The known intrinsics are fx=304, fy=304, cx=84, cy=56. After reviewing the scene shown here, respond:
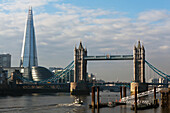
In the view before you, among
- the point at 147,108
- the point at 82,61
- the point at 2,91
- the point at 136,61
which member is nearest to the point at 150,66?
the point at 136,61

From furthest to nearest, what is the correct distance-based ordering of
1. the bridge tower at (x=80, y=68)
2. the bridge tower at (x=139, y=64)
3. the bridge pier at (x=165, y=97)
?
the bridge tower at (x=80, y=68) < the bridge tower at (x=139, y=64) < the bridge pier at (x=165, y=97)

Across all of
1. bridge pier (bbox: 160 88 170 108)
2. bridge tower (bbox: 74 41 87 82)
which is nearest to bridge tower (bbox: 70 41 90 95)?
bridge tower (bbox: 74 41 87 82)

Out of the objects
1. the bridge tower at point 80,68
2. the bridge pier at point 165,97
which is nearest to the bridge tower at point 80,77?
the bridge tower at point 80,68

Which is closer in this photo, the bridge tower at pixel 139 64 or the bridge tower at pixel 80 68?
the bridge tower at pixel 139 64

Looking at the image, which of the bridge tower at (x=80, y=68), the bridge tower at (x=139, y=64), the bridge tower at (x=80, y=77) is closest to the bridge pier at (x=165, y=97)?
the bridge tower at (x=139, y=64)

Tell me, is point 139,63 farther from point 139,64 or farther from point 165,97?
point 165,97

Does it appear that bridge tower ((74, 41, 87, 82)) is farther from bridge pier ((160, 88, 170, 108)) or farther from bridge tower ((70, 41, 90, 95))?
bridge pier ((160, 88, 170, 108))

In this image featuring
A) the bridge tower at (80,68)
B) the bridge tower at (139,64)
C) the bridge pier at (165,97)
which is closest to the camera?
the bridge pier at (165,97)

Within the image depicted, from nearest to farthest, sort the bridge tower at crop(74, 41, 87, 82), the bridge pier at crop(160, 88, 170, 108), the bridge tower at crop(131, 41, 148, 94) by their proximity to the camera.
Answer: the bridge pier at crop(160, 88, 170, 108)
the bridge tower at crop(131, 41, 148, 94)
the bridge tower at crop(74, 41, 87, 82)

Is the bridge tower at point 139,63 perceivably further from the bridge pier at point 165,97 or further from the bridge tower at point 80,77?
the bridge pier at point 165,97

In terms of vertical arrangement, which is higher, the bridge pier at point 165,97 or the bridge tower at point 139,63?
the bridge tower at point 139,63

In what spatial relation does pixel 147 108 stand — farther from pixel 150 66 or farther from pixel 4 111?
pixel 150 66

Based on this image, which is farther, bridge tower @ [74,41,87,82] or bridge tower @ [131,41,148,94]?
bridge tower @ [74,41,87,82]

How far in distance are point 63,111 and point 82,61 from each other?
4565 inches
